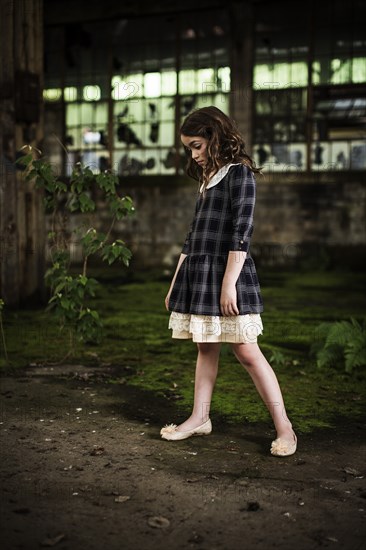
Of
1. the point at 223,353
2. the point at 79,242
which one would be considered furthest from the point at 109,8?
the point at 223,353

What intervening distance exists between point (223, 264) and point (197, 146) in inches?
25.6

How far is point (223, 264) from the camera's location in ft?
10.9

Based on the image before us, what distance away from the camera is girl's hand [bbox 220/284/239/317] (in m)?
3.18

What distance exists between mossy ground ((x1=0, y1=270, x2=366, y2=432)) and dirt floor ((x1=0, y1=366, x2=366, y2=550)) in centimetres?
38

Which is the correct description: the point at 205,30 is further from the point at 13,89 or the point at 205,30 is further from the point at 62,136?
the point at 13,89

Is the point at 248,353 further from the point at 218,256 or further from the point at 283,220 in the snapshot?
the point at 283,220

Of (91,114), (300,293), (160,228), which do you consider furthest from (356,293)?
(91,114)

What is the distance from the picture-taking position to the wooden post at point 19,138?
7.68 m

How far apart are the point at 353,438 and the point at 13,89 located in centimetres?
620

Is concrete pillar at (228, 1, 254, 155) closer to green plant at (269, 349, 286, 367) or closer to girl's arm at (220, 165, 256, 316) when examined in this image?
green plant at (269, 349, 286, 367)

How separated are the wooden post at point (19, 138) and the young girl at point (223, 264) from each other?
15.3 ft

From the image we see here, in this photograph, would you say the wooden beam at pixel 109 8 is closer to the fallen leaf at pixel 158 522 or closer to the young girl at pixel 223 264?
the young girl at pixel 223 264

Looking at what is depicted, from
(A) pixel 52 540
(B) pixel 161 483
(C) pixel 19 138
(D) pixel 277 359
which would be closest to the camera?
(A) pixel 52 540

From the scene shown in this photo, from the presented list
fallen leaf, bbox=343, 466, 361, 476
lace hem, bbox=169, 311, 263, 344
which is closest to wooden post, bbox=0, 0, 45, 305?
lace hem, bbox=169, 311, 263, 344
